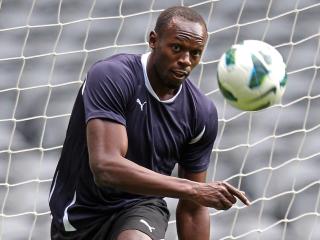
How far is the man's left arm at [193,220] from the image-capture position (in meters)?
4.31

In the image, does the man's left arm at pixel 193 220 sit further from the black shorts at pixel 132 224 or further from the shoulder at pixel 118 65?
the shoulder at pixel 118 65

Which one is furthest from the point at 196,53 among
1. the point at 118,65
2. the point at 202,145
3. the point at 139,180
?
the point at 139,180

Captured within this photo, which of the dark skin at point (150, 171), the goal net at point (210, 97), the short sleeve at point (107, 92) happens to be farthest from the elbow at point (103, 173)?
the goal net at point (210, 97)

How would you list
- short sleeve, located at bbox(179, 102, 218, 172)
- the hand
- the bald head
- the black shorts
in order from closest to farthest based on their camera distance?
the hand → the black shorts → the bald head → short sleeve, located at bbox(179, 102, 218, 172)

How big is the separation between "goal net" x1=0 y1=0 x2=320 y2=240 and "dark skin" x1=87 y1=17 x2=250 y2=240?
178cm

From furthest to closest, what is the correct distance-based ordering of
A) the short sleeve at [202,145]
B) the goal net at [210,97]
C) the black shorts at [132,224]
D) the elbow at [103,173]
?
the goal net at [210,97] < the short sleeve at [202,145] < the black shorts at [132,224] < the elbow at [103,173]

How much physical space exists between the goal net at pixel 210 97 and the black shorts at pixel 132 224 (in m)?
1.67

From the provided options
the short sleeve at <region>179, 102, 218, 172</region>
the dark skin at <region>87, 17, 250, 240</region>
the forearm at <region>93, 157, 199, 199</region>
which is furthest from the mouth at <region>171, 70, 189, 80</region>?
the forearm at <region>93, 157, 199, 199</region>

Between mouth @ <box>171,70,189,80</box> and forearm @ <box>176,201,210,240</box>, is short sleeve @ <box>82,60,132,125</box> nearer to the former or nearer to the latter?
mouth @ <box>171,70,189,80</box>

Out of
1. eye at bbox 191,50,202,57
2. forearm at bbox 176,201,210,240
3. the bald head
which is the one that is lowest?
forearm at bbox 176,201,210,240

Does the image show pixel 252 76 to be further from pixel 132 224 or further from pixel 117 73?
pixel 132 224

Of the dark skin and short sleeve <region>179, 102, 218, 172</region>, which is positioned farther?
short sleeve <region>179, 102, 218, 172</region>

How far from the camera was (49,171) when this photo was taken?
6.10 meters

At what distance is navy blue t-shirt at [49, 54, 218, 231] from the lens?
158 inches
